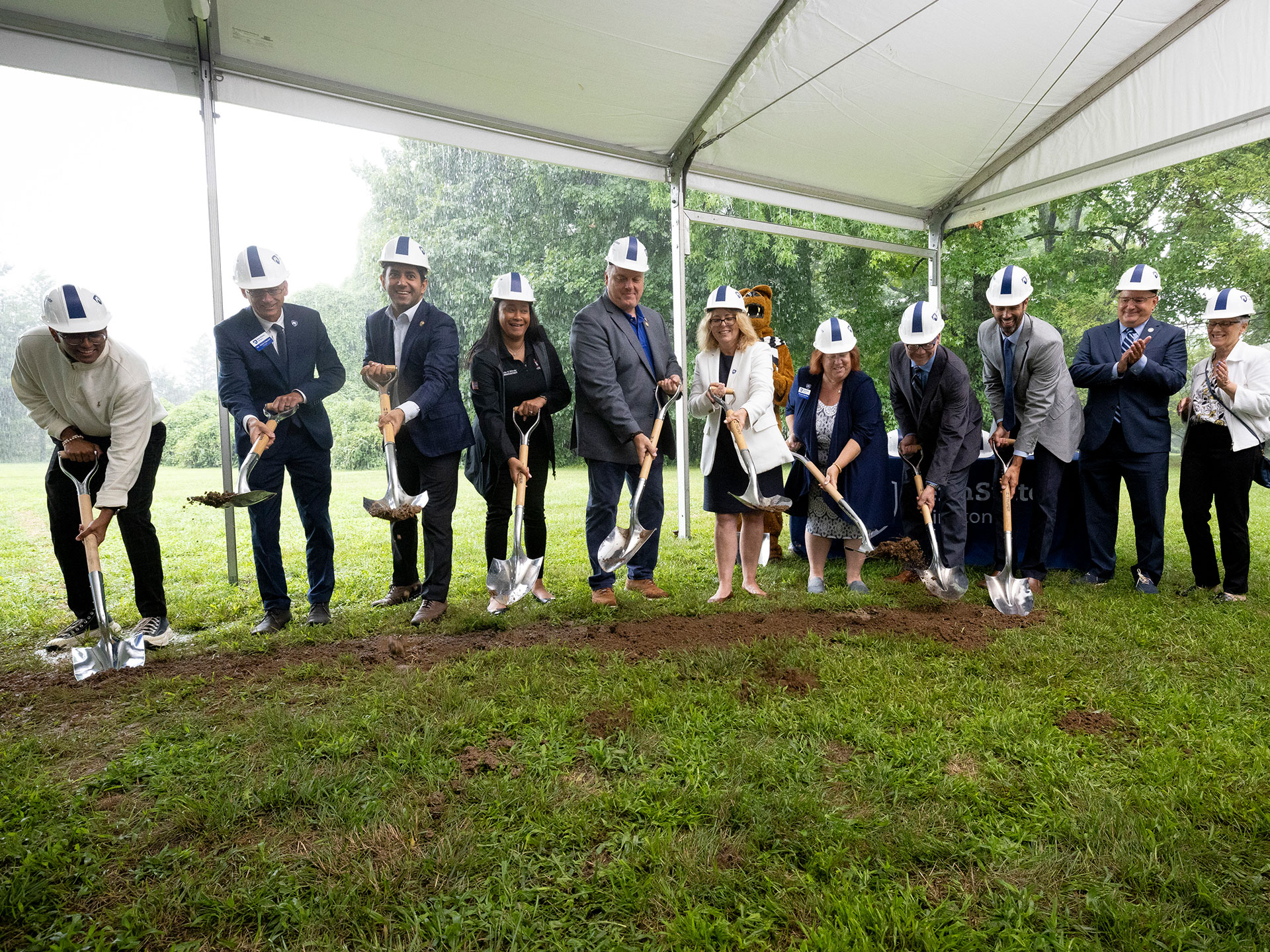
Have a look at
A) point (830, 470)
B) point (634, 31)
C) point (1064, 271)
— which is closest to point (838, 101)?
point (634, 31)

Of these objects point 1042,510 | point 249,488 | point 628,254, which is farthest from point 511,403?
point 1042,510

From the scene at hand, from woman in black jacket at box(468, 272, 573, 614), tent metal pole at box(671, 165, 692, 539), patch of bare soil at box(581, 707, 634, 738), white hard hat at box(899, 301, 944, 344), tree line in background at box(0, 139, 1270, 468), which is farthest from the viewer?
tree line in background at box(0, 139, 1270, 468)

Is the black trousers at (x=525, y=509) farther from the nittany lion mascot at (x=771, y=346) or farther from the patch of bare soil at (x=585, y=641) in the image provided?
Result: the nittany lion mascot at (x=771, y=346)

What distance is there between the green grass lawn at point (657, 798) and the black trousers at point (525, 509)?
87 cm

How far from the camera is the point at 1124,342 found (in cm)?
477

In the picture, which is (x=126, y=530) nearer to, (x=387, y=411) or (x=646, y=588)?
(x=387, y=411)

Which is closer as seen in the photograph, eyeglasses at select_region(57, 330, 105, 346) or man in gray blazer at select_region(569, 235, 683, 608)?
eyeglasses at select_region(57, 330, 105, 346)

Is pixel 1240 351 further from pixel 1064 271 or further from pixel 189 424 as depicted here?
pixel 1064 271

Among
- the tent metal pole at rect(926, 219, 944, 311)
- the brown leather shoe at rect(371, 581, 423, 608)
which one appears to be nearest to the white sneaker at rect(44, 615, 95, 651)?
the brown leather shoe at rect(371, 581, 423, 608)

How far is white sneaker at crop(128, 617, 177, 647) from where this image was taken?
3887 millimetres

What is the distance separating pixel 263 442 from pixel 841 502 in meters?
3.36

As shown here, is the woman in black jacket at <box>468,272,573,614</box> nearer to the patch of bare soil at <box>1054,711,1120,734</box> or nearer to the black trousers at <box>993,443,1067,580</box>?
the patch of bare soil at <box>1054,711,1120,734</box>

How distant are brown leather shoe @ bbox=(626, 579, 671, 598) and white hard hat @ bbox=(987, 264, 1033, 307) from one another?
266cm

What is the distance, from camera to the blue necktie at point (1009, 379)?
4.69 metres
